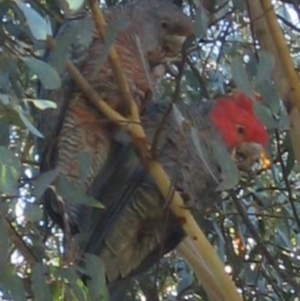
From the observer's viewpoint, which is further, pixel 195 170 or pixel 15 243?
pixel 195 170

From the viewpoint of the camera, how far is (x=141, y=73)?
1.25 m

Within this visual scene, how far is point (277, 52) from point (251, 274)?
2.05 ft

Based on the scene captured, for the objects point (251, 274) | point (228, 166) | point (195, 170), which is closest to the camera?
point (228, 166)

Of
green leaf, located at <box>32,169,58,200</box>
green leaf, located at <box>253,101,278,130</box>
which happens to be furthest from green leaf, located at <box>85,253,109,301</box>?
green leaf, located at <box>253,101,278,130</box>

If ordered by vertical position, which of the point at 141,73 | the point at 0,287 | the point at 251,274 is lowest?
the point at 0,287

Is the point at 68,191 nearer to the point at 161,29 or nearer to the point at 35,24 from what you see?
the point at 35,24

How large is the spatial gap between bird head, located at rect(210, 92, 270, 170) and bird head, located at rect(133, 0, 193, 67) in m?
0.13

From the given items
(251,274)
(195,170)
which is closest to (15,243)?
(195,170)

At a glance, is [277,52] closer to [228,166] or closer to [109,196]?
[228,166]

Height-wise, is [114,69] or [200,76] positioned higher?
[200,76]

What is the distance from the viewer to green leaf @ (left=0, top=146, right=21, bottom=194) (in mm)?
810

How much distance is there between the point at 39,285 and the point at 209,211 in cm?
53

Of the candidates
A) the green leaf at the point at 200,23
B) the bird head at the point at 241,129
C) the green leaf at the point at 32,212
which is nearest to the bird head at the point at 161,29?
the bird head at the point at 241,129

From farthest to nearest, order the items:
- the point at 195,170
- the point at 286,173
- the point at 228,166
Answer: the point at 286,173
the point at 195,170
the point at 228,166
